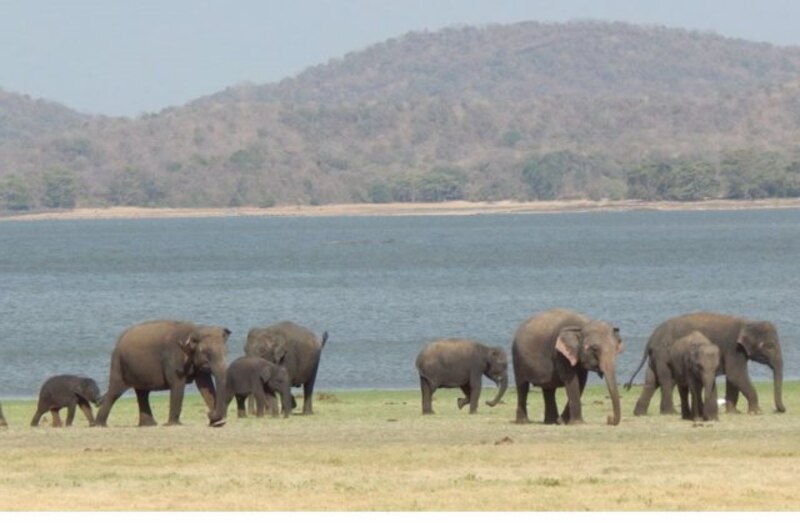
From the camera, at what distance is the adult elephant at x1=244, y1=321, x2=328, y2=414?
27.7 m

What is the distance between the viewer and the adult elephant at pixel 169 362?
2316 centimetres

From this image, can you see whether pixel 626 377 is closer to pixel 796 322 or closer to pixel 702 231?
pixel 796 322

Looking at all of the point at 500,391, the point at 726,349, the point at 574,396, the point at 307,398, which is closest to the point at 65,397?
the point at 307,398

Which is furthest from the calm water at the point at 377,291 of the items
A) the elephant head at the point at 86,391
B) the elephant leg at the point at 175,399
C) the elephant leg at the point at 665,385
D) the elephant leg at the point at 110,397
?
the elephant leg at the point at 175,399

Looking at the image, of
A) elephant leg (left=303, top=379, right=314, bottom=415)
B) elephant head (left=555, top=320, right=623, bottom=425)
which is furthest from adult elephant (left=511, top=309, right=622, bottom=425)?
elephant leg (left=303, top=379, right=314, bottom=415)

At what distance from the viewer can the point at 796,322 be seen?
200 feet

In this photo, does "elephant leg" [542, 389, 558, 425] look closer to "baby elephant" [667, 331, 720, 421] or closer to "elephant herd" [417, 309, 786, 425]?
"elephant herd" [417, 309, 786, 425]

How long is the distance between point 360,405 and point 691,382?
23.5 feet

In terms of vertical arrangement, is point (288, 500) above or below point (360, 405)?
above

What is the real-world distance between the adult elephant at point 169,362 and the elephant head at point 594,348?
375 centimetres

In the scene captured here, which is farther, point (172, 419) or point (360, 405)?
point (360, 405)

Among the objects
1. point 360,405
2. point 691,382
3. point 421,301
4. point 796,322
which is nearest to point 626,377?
point 360,405

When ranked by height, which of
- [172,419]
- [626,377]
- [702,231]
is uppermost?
[172,419]

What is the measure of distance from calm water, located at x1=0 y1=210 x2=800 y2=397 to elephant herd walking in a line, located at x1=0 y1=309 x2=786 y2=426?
14234 mm
